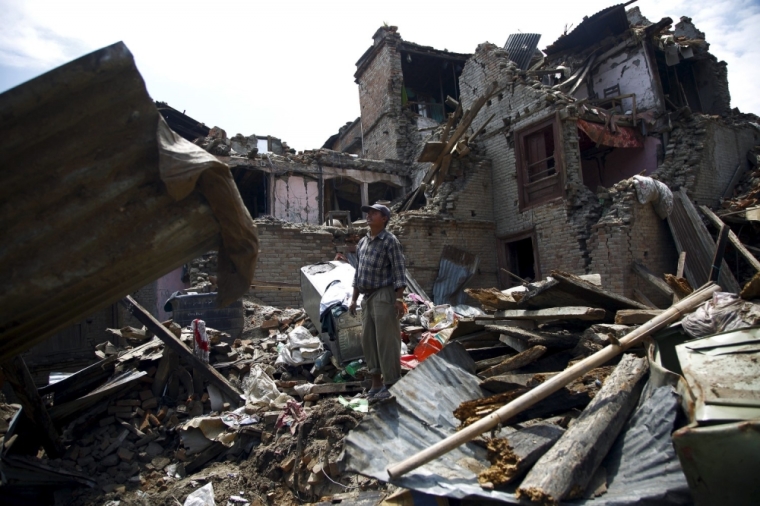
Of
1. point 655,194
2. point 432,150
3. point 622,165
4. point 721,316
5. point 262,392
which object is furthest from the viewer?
point 622,165

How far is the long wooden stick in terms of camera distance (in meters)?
2.43

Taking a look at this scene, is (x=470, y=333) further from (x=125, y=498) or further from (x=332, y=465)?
(x=125, y=498)

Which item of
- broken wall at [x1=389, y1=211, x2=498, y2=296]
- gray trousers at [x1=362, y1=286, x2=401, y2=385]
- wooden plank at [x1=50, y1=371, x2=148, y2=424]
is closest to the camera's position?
gray trousers at [x1=362, y1=286, x2=401, y2=385]

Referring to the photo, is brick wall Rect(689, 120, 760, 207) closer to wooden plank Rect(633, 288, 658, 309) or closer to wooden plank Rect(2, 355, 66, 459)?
wooden plank Rect(633, 288, 658, 309)

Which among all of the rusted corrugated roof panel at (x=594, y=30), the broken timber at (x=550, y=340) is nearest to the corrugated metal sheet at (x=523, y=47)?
the rusted corrugated roof panel at (x=594, y=30)

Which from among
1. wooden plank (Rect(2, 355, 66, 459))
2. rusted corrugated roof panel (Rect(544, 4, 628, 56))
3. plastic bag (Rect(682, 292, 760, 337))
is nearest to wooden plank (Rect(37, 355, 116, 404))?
wooden plank (Rect(2, 355, 66, 459))

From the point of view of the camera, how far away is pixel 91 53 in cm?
170

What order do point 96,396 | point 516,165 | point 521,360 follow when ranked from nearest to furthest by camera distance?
1. point 521,360
2. point 96,396
3. point 516,165

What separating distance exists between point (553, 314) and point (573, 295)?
13.2 inches

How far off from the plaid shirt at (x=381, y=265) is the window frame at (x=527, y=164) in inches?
339

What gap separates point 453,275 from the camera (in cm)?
1220

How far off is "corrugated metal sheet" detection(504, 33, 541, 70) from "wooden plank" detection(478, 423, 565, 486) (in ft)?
61.0

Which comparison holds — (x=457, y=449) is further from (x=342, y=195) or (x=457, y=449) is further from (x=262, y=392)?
(x=342, y=195)

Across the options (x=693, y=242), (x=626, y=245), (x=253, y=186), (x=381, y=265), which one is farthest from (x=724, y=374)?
(x=253, y=186)
